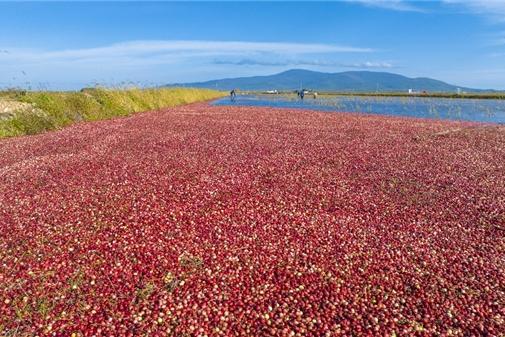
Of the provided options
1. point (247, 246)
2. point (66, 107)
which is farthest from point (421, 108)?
point (247, 246)

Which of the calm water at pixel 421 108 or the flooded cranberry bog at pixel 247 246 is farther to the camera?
the calm water at pixel 421 108

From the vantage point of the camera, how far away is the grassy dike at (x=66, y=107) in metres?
22.2

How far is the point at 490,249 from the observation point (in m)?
8.13

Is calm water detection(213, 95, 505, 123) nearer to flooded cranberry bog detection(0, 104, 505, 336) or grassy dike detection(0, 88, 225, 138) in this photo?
grassy dike detection(0, 88, 225, 138)

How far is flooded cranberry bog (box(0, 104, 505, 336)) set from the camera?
5.64m

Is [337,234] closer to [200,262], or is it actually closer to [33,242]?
[200,262]

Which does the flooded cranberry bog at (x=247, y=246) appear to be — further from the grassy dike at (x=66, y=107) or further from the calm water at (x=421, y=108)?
the calm water at (x=421, y=108)

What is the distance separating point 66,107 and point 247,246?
941 inches

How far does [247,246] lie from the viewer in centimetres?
774

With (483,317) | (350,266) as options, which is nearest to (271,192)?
(350,266)

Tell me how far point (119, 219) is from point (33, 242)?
182 centimetres

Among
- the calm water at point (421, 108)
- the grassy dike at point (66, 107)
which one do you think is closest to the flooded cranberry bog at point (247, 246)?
the grassy dike at point (66, 107)

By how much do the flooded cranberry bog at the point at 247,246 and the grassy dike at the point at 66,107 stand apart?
8354mm

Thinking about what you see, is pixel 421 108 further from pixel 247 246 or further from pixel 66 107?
pixel 247 246
